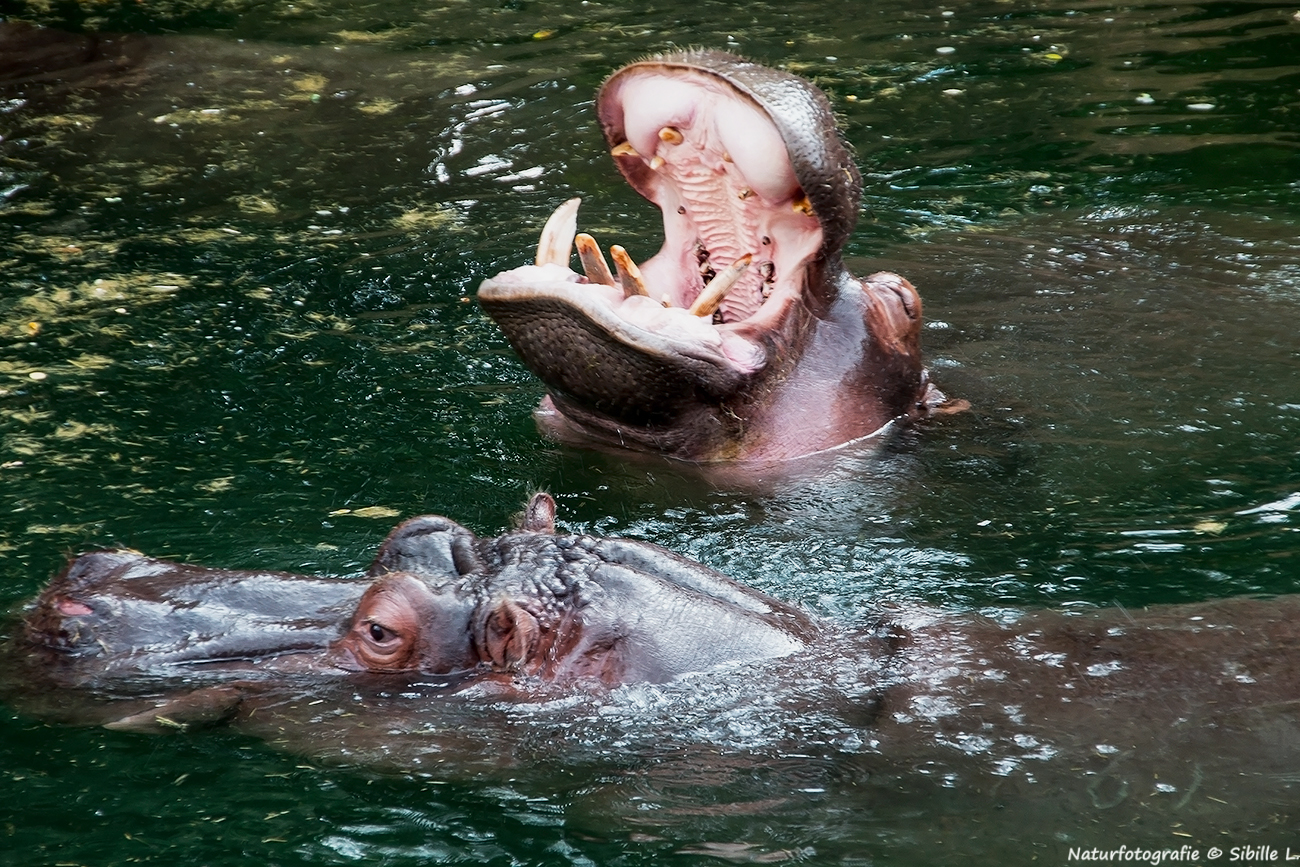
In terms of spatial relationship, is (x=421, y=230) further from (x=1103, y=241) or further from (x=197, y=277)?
(x=1103, y=241)

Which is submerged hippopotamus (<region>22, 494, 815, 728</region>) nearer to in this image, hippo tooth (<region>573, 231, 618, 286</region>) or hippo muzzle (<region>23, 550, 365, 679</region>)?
hippo muzzle (<region>23, 550, 365, 679</region>)

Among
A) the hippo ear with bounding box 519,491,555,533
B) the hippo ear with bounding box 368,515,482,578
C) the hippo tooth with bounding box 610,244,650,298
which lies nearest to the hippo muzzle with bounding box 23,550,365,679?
the hippo ear with bounding box 368,515,482,578

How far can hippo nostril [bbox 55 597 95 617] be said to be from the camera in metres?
3.57

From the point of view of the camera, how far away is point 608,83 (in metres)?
5.06

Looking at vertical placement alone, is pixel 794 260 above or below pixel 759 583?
above

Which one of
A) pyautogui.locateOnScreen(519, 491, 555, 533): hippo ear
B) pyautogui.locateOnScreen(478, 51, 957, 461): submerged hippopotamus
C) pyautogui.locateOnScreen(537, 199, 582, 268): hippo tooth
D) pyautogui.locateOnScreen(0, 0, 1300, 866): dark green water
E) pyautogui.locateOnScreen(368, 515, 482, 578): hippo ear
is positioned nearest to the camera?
pyautogui.locateOnScreen(0, 0, 1300, 866): dark green water

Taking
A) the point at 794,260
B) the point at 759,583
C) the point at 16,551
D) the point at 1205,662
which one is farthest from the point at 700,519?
the point at 16,551

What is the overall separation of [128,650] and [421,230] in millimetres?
4453

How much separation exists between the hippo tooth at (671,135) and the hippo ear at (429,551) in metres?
1.72

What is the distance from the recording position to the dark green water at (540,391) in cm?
336

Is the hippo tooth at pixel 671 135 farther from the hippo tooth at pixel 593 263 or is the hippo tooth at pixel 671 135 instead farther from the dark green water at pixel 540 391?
the dark green water at pixel 540 391

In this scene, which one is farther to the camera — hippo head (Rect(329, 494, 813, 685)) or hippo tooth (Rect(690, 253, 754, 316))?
hippo tooth (Rect(690, 253, 754, 316))

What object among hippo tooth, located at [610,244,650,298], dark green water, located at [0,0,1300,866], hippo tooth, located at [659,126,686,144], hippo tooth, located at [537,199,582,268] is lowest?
dark green water, located at [0,0,1300,866]

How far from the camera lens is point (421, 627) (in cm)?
356
